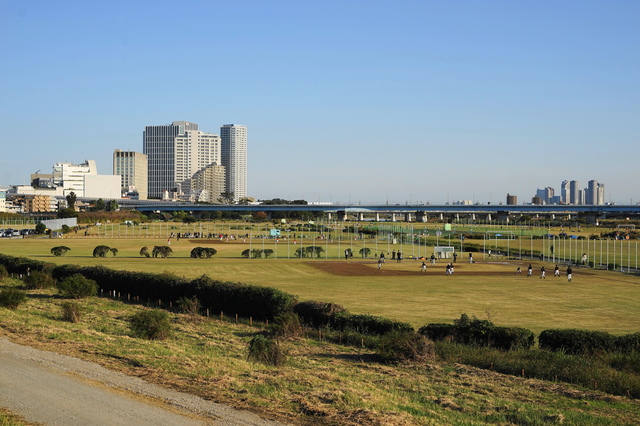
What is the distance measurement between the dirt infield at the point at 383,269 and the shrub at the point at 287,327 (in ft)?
98.8

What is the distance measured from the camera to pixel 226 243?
104 metres

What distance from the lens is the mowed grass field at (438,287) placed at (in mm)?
34250

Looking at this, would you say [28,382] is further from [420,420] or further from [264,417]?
[420,420]

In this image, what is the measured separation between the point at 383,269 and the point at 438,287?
15212 millimetres

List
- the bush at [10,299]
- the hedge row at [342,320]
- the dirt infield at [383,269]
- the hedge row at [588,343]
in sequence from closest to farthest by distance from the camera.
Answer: the hedge row at [588,343], the hedge row at [342,320], the bush at [10,299], the dirt infield at [383,269]

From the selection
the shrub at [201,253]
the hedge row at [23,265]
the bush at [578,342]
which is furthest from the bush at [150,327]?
the shrub at [201,253]

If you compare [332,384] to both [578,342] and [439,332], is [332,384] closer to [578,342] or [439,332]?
[439,332]

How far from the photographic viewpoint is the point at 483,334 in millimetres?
24219

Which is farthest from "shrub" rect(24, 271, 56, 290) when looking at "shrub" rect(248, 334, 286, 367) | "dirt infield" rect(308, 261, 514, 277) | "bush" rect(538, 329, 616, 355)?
"bush" rect(538, 329, 616, 355)

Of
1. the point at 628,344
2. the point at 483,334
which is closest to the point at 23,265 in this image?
the point at 483,334

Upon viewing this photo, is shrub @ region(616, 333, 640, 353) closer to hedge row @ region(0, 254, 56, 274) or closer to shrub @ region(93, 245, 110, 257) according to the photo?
hedge row @ region(0, 254, 56, 274)

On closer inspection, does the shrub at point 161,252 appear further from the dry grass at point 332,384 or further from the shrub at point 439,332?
the shrub at point 439,332

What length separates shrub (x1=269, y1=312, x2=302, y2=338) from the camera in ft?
86.2

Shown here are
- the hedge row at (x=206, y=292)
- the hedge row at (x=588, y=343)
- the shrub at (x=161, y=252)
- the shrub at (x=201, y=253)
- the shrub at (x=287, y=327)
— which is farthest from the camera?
the shrub at (x=161, y=252)
